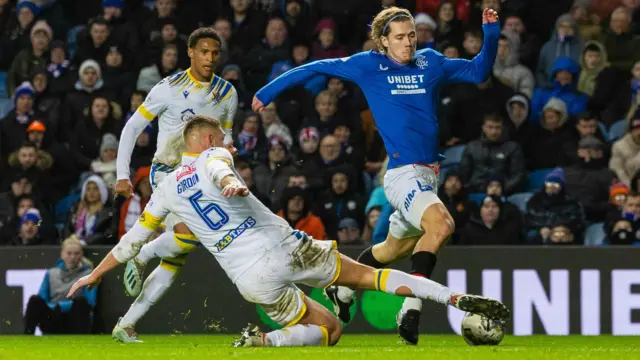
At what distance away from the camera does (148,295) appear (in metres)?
11.4

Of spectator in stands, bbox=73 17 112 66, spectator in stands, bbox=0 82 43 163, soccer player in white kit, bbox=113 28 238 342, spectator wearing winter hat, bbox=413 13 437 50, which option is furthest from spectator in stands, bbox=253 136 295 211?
soccer player in white kit, bbox=113 28 238 342

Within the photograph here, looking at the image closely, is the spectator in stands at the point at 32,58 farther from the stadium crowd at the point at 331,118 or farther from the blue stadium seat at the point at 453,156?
the blue stadium seat at the point at 453,156

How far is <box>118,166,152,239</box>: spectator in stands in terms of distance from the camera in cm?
1517

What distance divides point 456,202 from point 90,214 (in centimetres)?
392

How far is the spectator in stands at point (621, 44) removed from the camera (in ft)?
57.5

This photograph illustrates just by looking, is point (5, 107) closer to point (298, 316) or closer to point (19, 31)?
point (19, 31)

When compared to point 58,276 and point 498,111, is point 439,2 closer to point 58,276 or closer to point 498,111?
point 498,111

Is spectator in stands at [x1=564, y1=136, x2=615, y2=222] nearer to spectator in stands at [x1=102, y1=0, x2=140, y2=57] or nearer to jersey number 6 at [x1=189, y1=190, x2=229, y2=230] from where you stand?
spectator in stands at [x1=102, y1=0, x2=140, y2=57]

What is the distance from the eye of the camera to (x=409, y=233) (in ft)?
36.8

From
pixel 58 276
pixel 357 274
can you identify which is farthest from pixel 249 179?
pixel 357 274

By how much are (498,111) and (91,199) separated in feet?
15.4

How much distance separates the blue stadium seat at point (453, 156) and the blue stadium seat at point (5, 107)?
18.5ft

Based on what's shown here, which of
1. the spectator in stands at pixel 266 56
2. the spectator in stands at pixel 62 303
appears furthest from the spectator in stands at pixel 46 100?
the spectator in stands at pixel 62 303

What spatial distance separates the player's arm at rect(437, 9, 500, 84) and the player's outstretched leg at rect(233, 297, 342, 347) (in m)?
2.21
